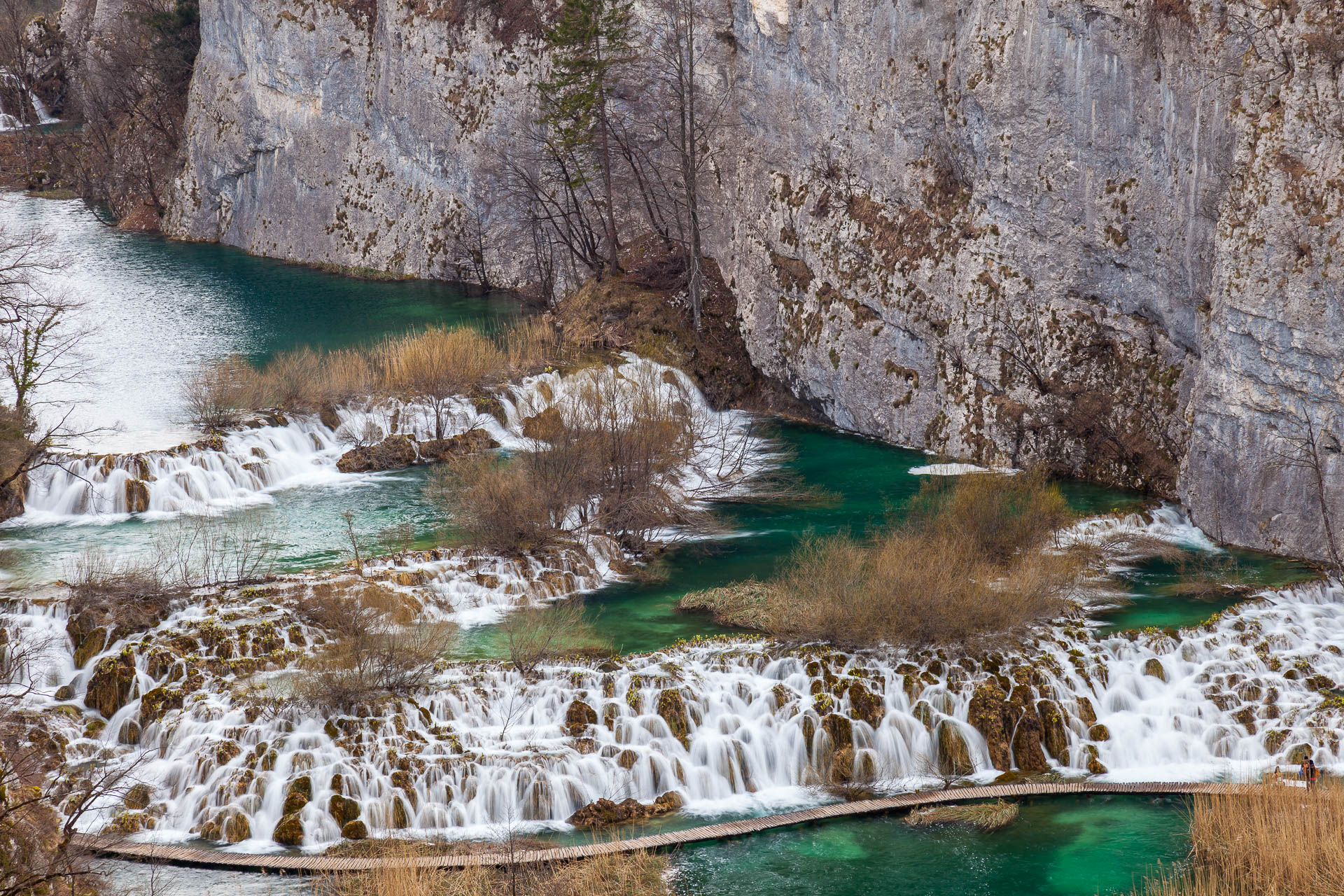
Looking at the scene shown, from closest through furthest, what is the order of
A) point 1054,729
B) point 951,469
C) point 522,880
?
point 522,880
point 1054,729
point 951,469

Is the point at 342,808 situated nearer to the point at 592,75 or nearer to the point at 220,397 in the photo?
the point at 220,397

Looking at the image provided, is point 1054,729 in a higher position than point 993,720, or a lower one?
lower

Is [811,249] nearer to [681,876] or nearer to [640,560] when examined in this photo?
[640,560]

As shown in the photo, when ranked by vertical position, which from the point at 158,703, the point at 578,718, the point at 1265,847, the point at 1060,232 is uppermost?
the point at 1060,232

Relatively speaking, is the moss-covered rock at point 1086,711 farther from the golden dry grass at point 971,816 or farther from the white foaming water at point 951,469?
the white foaming water at point 951,469

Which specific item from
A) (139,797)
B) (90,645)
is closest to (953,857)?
(139,797)

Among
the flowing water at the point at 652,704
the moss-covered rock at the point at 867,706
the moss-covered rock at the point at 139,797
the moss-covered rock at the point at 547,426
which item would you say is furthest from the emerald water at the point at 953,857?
the moss-covered rock at the point at 547,426

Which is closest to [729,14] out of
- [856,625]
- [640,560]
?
[640,560]

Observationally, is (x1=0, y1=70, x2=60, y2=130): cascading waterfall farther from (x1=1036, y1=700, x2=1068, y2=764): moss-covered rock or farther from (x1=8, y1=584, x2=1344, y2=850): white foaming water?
(x1=1036, y1=700, x2=1068, y2=764): moss-covered rock
